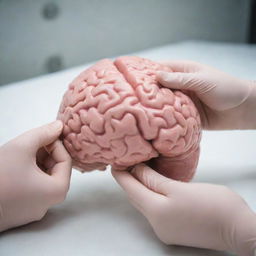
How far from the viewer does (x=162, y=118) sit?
1252 mm

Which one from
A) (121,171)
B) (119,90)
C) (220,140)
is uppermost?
(119,90)

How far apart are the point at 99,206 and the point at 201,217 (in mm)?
433

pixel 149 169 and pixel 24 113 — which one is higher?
pixel 149 169

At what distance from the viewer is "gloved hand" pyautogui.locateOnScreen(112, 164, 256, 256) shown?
1.16 m

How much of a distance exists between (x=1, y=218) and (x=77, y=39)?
2.32 meters

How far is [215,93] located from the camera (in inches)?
57.5

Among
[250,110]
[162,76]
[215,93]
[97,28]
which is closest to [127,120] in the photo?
[162,76]

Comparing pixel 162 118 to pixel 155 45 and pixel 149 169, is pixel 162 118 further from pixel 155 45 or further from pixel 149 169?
pixel 155 45

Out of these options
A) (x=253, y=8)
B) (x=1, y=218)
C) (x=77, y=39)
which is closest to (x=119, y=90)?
(x=1, y=218)

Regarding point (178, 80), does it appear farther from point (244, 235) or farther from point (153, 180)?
point (244, 235)

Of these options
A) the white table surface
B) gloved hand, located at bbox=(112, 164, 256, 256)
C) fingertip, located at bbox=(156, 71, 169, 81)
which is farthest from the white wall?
gloved hand, located at bbox=(112, 164, 256, 256)

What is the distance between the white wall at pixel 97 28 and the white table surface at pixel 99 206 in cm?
65

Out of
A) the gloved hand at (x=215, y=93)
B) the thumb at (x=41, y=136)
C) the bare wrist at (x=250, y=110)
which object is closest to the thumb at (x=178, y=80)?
the gloved hand at (x=215, y=93)

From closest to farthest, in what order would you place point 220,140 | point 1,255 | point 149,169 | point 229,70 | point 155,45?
point 1,255 < point 149,169 < point 220,140 < point 229,70 < point 155,45
